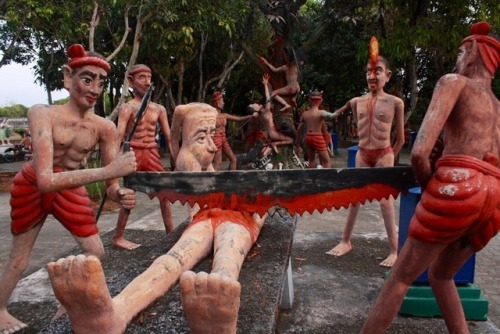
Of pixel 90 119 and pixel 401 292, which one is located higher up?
pixel 90 119

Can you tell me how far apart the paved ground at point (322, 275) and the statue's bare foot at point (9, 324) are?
50 cm

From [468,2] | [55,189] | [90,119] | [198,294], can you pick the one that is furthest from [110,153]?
[468,2]

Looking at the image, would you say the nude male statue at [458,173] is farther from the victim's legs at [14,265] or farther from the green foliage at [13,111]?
the green foliage at [13,111]

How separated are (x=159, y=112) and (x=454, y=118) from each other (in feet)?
11.2

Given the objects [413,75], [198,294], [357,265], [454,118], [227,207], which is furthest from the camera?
[413,75]

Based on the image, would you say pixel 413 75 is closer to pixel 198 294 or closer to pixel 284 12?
pixel 284 12

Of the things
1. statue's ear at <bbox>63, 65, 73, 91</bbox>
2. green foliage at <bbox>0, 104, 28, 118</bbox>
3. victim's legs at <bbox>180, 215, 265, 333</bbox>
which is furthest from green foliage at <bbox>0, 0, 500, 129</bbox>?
green foliage at <bbox>0, 104, 28, 118</bbox>

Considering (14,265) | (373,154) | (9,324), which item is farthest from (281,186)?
(9,324)

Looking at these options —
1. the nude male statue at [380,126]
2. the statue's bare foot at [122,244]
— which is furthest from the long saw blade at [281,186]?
the statue's bare foot at [122,244]

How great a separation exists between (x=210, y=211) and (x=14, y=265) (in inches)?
53.7

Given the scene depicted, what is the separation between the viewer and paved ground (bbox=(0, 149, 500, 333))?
3.20 meters

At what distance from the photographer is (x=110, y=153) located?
2938 mm

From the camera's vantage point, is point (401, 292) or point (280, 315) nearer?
point (401, 292)

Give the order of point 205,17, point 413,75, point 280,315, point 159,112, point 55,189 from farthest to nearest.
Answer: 1. point 413,75
2. point 205,17
3. point 159,112
4. point 280,315
5. point 55,189
